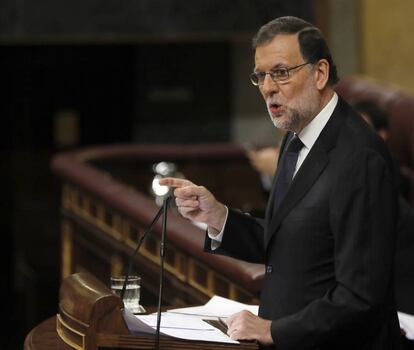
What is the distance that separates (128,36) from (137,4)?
0.80 ft

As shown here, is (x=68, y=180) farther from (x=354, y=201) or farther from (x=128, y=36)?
(x=354, y=201)

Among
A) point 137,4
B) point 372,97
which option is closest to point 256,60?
point 372,97

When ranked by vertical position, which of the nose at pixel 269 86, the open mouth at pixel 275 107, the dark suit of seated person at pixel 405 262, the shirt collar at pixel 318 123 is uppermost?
the nose at pixel 269 86

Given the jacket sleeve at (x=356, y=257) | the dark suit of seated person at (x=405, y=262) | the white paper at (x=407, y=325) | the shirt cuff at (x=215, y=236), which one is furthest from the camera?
the dark suit of seated person at (x=405, y=262)

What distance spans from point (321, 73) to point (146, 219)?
250cm

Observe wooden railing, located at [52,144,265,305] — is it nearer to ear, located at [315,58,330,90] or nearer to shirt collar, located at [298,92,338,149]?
shirt collar, located at [298,92,338,149]

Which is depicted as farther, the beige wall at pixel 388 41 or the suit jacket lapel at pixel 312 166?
the beige wall at pixel 388 41

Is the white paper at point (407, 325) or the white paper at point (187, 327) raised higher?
the white paper at point (187, 327)

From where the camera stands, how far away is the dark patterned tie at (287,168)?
247 cm

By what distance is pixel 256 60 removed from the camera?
2400 millimetres

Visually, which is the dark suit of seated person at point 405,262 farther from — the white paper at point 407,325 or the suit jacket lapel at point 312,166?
the suit jacket lapel at point 312,166

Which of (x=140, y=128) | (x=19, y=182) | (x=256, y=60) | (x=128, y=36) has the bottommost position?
(x=19, y=182)

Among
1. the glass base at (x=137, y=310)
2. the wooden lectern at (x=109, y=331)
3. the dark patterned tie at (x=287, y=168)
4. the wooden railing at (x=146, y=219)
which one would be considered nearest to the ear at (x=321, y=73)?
the dark patterned tie at (x=287, y=168)

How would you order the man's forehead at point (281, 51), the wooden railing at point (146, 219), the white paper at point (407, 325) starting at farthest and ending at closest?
1. the wooden railing at point (146, 219)
2. the white paper at point (407, 325)
3. the man's forehead at point (281, 51)
